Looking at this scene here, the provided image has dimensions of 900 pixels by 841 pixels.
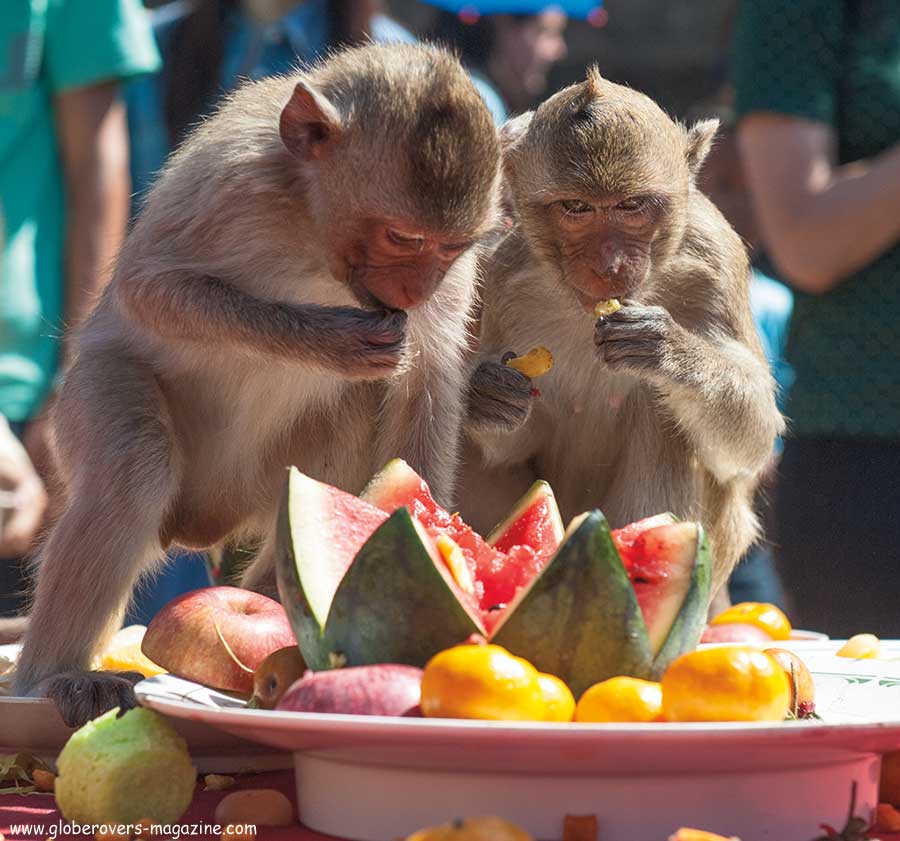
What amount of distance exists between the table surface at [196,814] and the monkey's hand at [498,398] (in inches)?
46.8

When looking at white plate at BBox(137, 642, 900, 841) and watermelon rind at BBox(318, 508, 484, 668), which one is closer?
white plate at BBox(137, 642, 900, 841)

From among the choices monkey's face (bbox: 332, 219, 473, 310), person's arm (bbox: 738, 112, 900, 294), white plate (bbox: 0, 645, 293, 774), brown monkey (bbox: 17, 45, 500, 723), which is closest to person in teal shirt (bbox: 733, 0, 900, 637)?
person's arm (bbox: 738, 112, 900, 294)

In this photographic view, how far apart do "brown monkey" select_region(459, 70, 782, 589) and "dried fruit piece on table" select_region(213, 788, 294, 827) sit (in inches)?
58.5

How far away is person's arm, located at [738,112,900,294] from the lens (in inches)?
153

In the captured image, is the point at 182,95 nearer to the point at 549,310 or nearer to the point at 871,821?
the point at 549,310

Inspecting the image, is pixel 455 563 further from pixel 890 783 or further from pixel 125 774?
pixel 890 783

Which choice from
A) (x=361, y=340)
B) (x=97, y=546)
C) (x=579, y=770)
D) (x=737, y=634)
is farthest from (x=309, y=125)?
(x=579, y=770)

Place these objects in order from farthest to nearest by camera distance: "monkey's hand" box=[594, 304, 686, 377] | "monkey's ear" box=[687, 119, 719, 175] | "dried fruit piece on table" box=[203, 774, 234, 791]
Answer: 1. "monkey's ear" box=[687, 119, 719, 175]
2. "monkey's hand" box=[594, 304, 686, 377]
3. "dried fruit piece on table" box=[203, 774, 234, 791]

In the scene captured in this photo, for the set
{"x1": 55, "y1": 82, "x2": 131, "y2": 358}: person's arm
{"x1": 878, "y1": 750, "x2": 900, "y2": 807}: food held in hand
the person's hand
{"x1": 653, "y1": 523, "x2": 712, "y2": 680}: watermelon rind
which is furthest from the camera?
{"x1": 55, "y1": 82, "x2": 131, "y2": 358}: person's arm

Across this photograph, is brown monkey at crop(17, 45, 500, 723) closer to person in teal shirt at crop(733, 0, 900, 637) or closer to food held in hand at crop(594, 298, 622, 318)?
food held in hand at crop(594, 298, 622, 318)

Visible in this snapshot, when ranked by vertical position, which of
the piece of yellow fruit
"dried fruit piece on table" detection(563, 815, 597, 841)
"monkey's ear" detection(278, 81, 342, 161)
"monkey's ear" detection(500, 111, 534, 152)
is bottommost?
"dried fruit piece on table" detection(563, 815, 597, 841)

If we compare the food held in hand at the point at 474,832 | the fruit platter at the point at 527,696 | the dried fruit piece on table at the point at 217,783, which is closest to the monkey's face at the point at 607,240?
the fruit platter at the point at 527,696

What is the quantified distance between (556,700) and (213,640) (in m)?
0.70

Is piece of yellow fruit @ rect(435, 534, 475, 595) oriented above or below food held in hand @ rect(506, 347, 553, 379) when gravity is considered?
above
